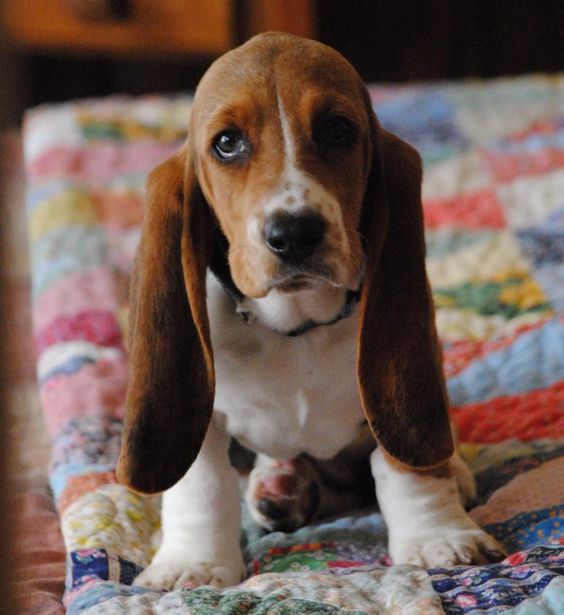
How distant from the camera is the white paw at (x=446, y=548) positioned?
5.16ft

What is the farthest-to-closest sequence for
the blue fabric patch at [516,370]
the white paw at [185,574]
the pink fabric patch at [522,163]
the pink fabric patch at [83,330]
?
the pink fabric patch at [522,163] → the pink fabric patch at [83,330] → the blue fabric patch at [516,370] → the white paw at [185,574]

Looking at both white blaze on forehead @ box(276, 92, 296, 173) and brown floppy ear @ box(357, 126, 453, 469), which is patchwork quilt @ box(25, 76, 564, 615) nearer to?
Answer: brown floppy ear @ box(357, 126, 453, 469)

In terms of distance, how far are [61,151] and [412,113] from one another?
3.57ft

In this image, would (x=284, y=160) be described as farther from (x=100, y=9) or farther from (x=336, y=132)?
(x=100, y=9)

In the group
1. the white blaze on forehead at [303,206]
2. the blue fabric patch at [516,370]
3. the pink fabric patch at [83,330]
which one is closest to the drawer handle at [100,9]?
the pink fabric patch at [83,330]

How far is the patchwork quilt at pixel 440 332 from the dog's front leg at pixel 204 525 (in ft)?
0.21

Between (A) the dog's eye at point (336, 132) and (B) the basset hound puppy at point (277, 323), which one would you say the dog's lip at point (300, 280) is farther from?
(A) the dog's eye at point (336, 132)

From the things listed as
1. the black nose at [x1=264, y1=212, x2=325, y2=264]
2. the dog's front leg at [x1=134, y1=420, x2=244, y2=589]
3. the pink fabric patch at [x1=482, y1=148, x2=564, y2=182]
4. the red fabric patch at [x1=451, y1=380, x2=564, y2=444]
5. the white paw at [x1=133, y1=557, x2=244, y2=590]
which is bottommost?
the white paw at [x1=133, y1=557, x2=244, y2=590]

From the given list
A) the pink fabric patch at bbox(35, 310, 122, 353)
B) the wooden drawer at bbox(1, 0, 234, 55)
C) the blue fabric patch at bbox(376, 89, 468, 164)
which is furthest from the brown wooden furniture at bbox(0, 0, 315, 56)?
the pink fabric patch at bbox(35, 310, 122, 353)

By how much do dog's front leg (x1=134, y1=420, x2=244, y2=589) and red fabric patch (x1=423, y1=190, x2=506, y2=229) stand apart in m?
1.47

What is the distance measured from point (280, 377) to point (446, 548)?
1.12 feet

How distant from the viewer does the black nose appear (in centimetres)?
141

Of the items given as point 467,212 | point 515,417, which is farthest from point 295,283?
point 467,212

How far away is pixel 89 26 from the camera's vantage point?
4461mm
